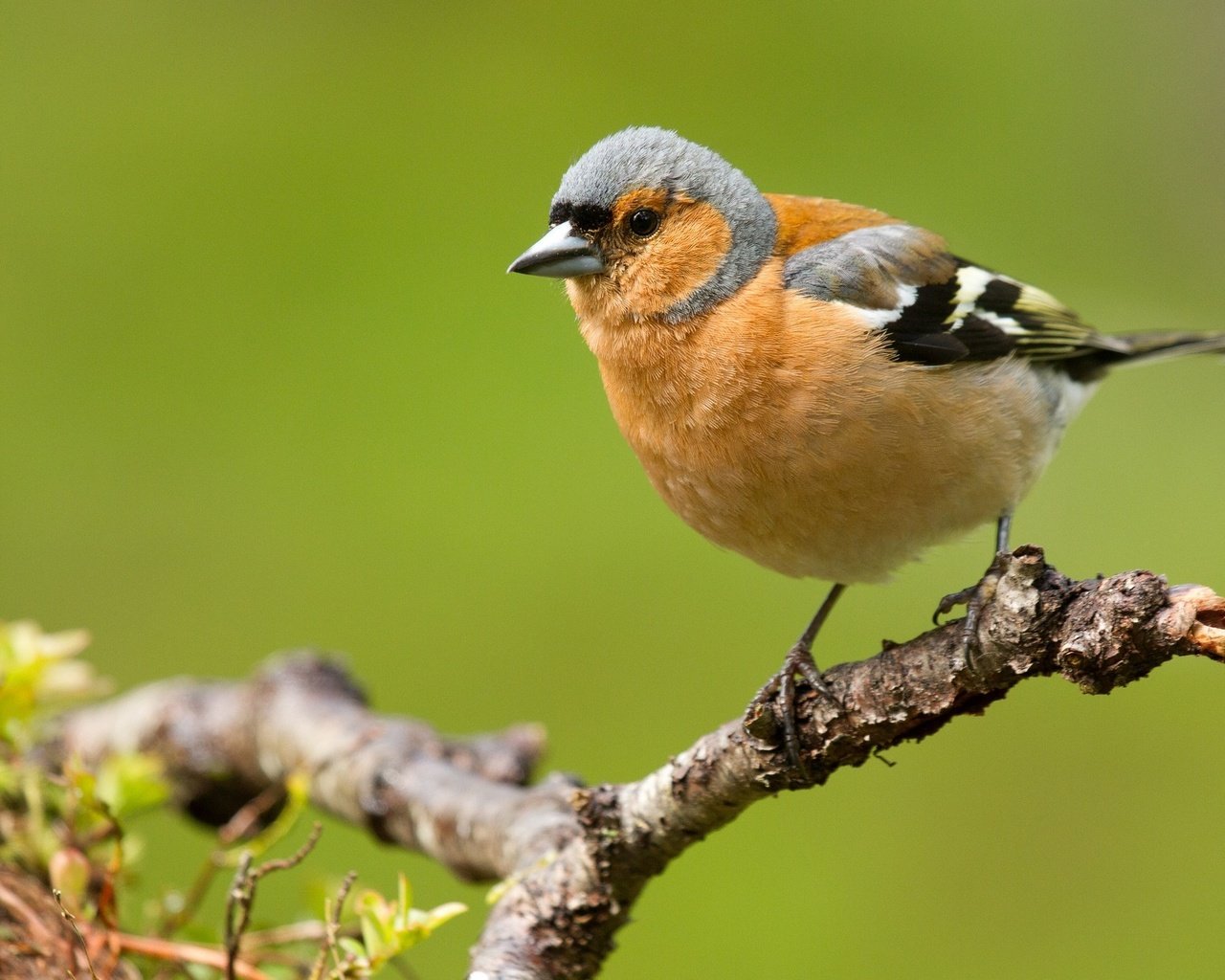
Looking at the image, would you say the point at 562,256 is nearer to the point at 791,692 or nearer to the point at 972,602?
the point at 791,692

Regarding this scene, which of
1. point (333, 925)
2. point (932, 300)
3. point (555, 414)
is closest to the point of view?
point (333, 925)

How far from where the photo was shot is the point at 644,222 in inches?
147

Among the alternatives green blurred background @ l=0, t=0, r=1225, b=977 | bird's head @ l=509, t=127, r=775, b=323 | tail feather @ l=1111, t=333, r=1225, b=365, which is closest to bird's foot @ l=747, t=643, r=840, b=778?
bird's head @ l=509, t=127, r=775, b=323

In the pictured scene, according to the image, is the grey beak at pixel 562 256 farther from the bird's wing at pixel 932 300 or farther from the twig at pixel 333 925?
the twig at pixel 333 925

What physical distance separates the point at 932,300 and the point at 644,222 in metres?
0.89

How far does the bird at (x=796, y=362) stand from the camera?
328 cm

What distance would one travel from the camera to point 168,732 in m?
4.44

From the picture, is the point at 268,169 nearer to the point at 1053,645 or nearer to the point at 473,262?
A: the point at 473,262

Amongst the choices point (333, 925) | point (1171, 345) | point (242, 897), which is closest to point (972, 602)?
point (333, 925)

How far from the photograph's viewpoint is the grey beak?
3.56m

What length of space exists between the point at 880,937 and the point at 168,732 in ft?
9.08

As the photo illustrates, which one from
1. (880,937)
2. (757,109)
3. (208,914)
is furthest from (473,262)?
(880,937)

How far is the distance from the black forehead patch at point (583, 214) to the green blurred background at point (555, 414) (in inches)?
99.8

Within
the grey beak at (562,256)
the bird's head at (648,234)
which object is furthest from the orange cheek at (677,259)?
the grey beak at (562,256)
